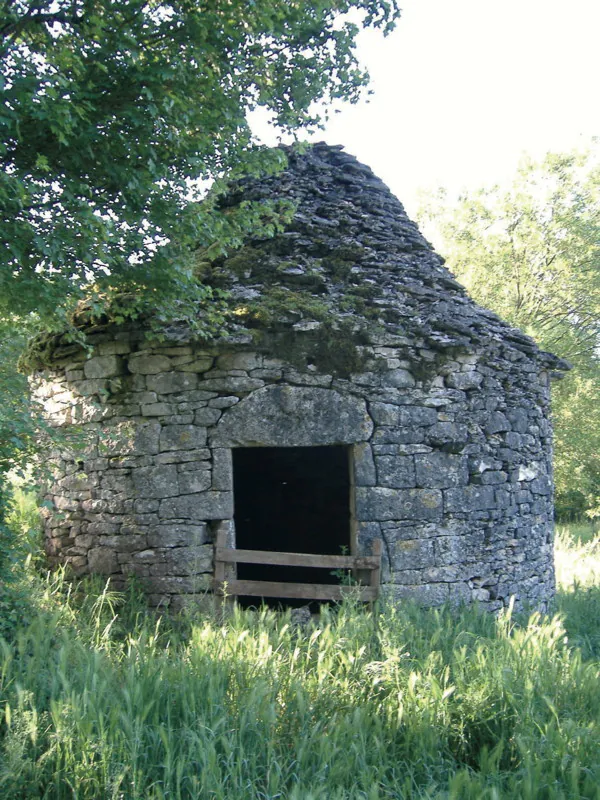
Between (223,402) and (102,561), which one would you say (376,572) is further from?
(102,561)

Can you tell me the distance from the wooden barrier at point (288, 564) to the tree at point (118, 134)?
1996 millimetres

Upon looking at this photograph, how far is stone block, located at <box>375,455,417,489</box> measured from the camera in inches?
215

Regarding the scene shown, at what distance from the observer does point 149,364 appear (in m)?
5.40

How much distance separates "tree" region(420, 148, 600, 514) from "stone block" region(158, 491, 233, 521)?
40.4 ft

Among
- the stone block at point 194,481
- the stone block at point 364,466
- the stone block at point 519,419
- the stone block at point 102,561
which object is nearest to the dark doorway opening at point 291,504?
the stone block at point 519,419

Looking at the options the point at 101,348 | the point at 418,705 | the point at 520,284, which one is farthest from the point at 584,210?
the point at 418,705

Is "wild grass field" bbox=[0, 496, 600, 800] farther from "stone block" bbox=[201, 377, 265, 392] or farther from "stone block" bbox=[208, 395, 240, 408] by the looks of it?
"stone block" bbox=[201, 377, 265, 392]

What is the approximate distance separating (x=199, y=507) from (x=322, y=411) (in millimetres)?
1205

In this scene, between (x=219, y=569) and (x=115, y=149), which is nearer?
(x=115, y=149)

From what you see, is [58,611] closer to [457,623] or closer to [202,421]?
[202,421]

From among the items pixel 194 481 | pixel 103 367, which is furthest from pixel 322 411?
pixel 103 367

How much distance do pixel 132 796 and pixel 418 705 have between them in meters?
1.52

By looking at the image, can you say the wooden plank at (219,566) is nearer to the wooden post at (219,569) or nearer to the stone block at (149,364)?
the wooden post at (219,569)

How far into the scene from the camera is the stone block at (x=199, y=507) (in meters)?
5.22
